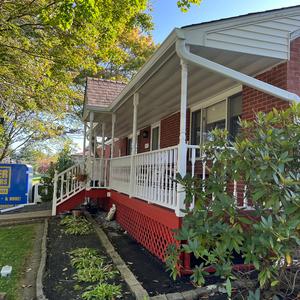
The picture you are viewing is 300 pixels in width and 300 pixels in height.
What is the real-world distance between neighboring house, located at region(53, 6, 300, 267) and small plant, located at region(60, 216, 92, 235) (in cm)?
97

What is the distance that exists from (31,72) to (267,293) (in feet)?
23.4

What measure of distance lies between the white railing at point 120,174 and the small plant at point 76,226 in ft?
4.23

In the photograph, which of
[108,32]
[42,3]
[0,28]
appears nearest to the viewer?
[0,28]

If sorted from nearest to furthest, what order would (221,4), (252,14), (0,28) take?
(252,14) < (0,28) < (221,4)

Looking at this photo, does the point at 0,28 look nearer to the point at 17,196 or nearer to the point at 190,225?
the point at 190,225

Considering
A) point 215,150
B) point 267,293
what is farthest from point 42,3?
point 267,293

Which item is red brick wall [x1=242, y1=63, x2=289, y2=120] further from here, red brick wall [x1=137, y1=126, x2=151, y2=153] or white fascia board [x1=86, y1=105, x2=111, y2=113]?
red brick wall [x1=137, y1=126, x2=151, y2=153]

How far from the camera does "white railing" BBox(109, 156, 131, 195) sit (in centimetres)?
762

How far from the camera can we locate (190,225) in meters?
3.03

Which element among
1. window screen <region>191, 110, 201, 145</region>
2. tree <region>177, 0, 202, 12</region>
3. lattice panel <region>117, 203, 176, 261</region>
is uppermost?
tree <region>177, 0, 202, 12</region>

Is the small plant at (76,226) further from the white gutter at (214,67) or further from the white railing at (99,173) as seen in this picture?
the white gutter at (214,67)

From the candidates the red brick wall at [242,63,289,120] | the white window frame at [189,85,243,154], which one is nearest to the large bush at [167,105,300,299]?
the red brick wall at [242,63,289,120]

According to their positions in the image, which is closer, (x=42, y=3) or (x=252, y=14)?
(x=252, y=14)

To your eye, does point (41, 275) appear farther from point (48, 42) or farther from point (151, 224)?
point (48, 42)
